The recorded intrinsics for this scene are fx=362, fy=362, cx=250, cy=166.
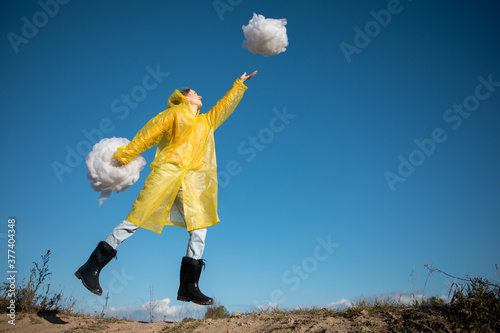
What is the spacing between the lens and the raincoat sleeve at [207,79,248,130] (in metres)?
5.29

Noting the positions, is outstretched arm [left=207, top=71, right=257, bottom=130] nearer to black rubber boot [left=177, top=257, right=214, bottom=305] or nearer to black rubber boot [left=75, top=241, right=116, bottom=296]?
black rubber boot [left=177, top=257, right=214, bottom=305]

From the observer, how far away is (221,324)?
427 cm

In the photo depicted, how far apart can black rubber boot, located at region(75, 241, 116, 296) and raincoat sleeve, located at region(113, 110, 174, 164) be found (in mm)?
1108

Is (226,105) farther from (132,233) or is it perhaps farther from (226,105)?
(132,233)

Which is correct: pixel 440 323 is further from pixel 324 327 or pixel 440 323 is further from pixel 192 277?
pixel 192 277

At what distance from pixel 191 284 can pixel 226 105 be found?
2.55 m

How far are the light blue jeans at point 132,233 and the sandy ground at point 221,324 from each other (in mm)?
858

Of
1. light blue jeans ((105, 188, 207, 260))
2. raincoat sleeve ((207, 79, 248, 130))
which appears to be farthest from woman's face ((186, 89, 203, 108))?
light blue jeans ((105, 188, 207, 260))

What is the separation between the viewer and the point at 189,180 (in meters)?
4.65

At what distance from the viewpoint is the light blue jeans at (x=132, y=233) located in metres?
4.37

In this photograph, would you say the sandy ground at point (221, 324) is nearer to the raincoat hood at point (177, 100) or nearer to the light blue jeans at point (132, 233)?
the light blue jeans at point (132, 233)

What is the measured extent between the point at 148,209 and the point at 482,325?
3.57 m


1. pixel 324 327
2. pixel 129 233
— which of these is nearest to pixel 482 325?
pixel 324 327

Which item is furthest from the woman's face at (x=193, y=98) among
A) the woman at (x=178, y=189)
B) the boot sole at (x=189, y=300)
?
the boot sole at (x=189, y=300)
